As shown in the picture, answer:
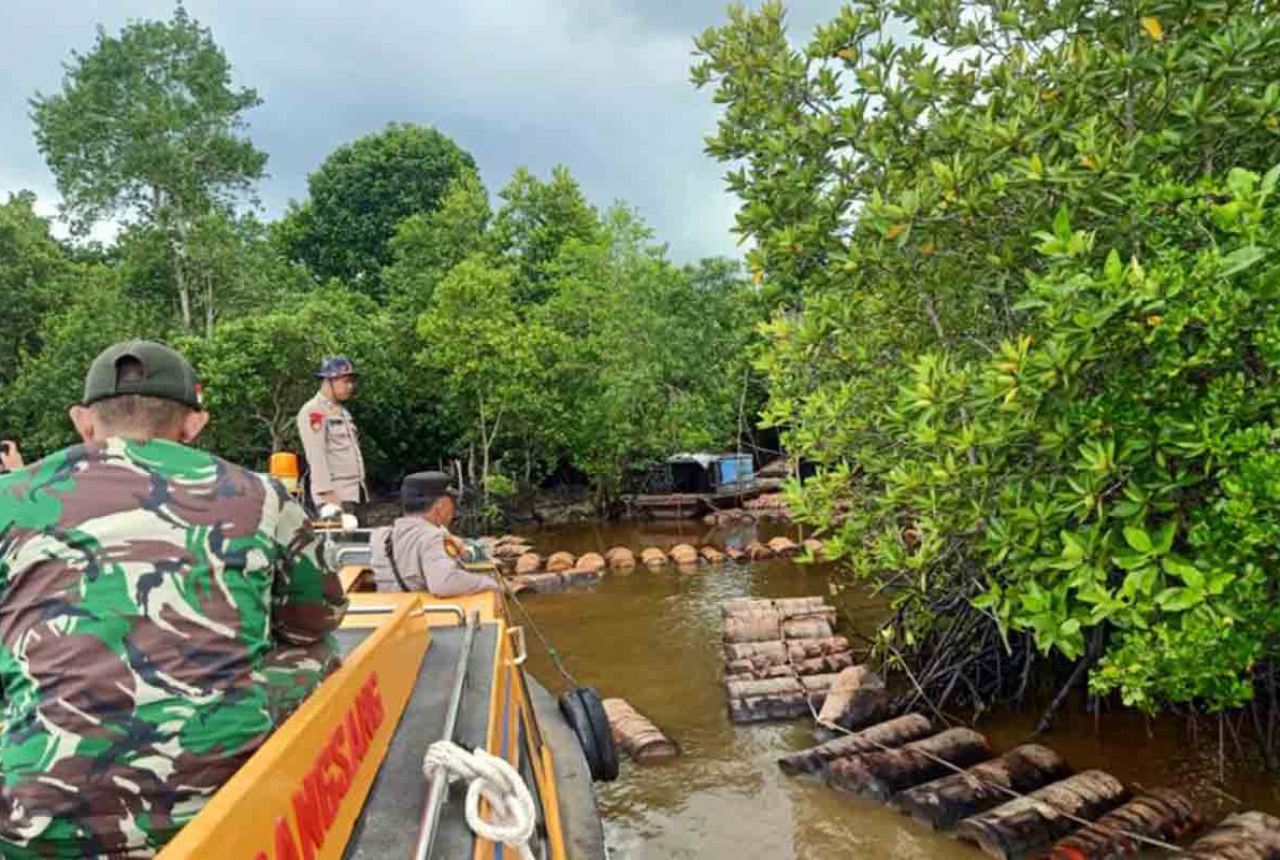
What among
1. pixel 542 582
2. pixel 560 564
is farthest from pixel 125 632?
pixel 560 564

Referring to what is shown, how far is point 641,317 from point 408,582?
18227 mm

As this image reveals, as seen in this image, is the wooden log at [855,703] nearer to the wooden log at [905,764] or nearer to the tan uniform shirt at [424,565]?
the wooden log at [905,764]

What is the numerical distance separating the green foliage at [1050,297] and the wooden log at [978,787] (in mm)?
1102

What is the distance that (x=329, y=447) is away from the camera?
720 cm

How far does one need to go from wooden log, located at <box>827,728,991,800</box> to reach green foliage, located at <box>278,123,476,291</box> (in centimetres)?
2674

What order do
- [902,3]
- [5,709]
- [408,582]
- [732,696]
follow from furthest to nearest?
[732,696] → [902,3] → [408,582] → [5,709]

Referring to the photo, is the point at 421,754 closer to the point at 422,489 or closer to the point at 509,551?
the point at 422,489

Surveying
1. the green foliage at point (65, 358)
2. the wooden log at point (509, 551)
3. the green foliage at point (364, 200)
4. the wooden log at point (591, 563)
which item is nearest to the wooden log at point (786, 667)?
the wooden log at point (591, 563)

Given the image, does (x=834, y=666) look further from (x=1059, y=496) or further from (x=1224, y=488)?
(x=1224, y=488)

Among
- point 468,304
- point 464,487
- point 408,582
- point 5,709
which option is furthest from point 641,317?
point 5,709

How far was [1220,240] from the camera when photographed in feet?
14.3

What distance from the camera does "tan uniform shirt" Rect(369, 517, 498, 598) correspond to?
5.37 meters

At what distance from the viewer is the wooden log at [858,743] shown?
6422mm

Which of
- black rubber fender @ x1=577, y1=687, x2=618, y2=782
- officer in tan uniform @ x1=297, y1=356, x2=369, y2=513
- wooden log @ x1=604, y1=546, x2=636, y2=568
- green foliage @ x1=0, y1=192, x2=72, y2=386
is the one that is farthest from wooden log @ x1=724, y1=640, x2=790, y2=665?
green foliage @ x1=0, y1=192, x2=72, y2=386
